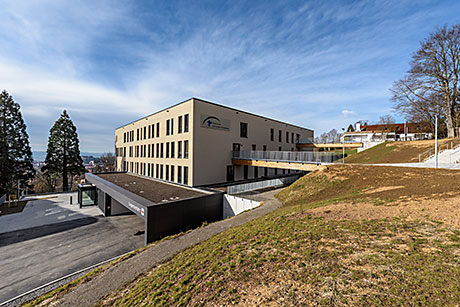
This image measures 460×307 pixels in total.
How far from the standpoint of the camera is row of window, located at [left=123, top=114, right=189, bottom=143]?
23.1 metres

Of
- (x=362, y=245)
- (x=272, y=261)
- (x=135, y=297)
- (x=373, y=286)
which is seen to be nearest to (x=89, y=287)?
(x=135, y=297)

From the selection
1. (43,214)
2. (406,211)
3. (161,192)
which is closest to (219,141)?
(161,192)

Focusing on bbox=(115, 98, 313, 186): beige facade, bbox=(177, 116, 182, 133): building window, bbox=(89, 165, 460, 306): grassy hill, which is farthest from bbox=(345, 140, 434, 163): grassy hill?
bbox=(177, 116, 182, 133): building window

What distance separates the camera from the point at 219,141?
24078 mm

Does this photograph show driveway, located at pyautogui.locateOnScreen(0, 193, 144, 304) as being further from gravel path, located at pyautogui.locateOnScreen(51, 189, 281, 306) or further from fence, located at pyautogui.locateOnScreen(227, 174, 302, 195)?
fence, located at pyautogui.locateOnScreen(227, 174, 302, 195)

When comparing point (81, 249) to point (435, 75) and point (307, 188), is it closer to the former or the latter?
point (307, 188)

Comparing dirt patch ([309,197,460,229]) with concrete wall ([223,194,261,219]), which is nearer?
dirt patch ([309,197,460,229])

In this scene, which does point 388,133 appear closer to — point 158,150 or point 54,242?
point 158,150

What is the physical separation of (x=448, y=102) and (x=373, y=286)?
119ft

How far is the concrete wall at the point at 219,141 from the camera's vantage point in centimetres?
2197

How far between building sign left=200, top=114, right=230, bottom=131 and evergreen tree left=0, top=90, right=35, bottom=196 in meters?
34.8

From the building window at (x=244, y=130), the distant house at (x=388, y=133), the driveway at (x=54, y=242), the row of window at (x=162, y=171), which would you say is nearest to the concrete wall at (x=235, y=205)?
the row of window at (x=162, y=171)

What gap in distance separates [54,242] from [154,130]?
19251 mm

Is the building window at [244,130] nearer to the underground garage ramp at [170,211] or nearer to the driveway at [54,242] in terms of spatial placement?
the underground garage ramp at [170,211]
